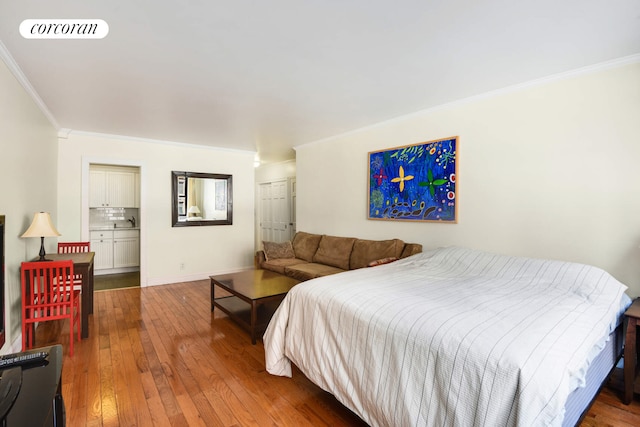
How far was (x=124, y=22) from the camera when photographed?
1.79 metres

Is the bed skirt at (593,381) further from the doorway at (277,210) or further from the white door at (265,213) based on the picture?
the white door at (265,213)

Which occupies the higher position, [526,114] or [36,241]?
[526,114]

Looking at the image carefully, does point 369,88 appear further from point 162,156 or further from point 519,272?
point 162,156

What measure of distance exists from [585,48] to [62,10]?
3.30 m

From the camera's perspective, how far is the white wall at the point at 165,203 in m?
4.30

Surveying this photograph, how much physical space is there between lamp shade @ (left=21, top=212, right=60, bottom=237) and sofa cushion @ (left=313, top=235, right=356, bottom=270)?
3.00m

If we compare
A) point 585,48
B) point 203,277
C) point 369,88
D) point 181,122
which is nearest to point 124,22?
point 369,88

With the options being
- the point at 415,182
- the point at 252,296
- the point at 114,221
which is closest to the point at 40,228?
the point at 252,296

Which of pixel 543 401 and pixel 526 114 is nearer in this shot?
pixel 543 401

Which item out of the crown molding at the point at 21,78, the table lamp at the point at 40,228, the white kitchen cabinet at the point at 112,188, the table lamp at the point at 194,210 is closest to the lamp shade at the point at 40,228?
the table lamp at the point at 40,228

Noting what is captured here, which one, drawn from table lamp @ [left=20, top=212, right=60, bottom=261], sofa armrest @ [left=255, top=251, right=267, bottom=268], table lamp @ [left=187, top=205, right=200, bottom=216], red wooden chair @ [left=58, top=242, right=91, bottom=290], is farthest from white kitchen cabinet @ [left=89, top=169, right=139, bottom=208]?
table lamp @ [left=20, top=212, right=60, bottom=261]

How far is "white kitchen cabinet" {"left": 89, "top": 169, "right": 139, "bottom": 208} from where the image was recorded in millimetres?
5629

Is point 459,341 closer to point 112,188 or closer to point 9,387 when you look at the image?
point 9,387

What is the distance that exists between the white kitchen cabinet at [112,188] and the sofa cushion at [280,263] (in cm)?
331
